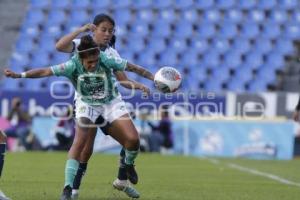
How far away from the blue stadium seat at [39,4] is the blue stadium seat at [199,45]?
238 inches

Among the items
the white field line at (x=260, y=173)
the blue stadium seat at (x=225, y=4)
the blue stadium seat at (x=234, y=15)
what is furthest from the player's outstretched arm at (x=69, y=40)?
the blue stadium seat at (x=225, y=4)

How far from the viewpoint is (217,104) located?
73.7ft

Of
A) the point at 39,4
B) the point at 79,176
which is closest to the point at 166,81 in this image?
the point at 79,176

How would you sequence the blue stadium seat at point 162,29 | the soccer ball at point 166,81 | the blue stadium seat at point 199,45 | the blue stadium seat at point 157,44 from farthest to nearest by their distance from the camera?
the blue stadium seat at point 162,29
the blue stadium seat at point 157,44
the blue stadium seat at point 199,45
the soccer ball at point 166,81

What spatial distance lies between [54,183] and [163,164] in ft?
21.1

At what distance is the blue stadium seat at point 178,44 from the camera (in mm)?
27719

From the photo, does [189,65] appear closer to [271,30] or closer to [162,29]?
[162,29]

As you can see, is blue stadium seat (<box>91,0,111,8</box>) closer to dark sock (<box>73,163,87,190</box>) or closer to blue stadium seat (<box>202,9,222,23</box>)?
blue stadium seat (<box>202,9,222,23</box>)

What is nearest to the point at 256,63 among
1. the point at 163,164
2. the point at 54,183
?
the point at 163,164

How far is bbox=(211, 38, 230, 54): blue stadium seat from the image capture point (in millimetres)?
27672

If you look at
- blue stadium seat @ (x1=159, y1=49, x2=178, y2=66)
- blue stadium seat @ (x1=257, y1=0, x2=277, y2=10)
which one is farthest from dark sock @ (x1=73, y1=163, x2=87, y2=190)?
blue stadium seat @ (x1=257, y1=0, x2=277, y2=10)

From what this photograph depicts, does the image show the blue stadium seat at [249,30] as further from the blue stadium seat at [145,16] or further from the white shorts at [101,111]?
the white shorts at [101,111]

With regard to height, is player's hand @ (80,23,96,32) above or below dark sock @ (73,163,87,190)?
above

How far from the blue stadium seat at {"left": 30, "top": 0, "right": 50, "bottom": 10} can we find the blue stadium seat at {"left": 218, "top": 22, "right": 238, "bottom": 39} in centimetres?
685
